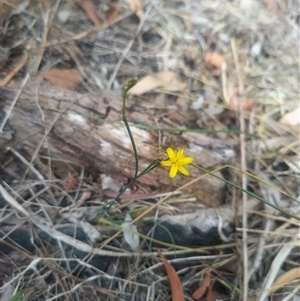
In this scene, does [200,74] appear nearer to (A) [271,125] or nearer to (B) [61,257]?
(A) [271,125]

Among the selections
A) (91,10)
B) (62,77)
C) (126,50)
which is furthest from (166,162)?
(91,10)

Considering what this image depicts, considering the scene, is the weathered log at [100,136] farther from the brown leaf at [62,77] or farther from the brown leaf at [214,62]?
the brown leaf at [214,62]

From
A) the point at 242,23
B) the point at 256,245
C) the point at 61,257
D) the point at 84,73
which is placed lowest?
the point at 61,257

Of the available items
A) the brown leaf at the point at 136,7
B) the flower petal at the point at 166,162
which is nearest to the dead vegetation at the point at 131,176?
the flower petal at the point at 166,162

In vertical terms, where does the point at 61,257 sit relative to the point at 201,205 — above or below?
below

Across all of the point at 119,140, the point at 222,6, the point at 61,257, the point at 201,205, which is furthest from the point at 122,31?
the point at 61,257

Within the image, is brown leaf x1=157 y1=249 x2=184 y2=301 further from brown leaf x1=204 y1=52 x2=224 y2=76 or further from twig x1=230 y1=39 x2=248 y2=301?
brown leaf x1=204 y1=52 x2=224 y2=76

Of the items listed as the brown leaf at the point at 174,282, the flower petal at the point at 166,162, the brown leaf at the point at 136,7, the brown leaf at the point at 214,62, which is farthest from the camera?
the brown leaf at the point at 136,7
